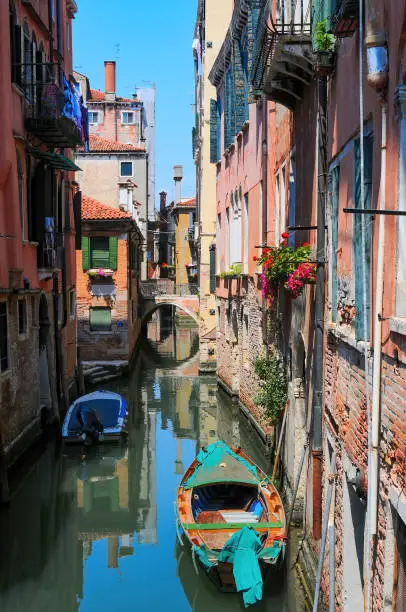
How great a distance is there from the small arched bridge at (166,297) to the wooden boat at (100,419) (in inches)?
562

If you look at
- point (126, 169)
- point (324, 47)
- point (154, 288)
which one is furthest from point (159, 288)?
point (324, 47)

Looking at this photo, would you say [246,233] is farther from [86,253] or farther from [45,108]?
[86,253]

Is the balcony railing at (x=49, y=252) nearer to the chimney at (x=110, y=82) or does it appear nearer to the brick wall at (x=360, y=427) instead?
the brick wall at (x=360, y=427)

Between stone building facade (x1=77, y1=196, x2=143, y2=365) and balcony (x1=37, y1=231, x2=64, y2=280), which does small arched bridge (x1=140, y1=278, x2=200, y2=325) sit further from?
balcony (x1=37, y1=231, x2=64, y2=280)

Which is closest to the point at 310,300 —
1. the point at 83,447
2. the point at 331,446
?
the point at 331,446

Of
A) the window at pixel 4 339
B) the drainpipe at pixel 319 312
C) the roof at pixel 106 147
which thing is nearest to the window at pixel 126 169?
the roof at pixel 106 147

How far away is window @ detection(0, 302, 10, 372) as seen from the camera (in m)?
12.8

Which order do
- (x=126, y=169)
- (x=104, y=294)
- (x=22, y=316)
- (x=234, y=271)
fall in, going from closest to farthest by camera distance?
1. (x=22, y=316)
2. (x=234, y=271)
3. (x=104, y=294)
4. (x=126, y=169)

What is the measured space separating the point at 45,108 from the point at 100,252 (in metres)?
11.3

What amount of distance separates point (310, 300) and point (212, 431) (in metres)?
9.21

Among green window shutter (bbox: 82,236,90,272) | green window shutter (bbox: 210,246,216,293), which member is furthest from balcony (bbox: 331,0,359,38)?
green window shutter (bbox: 82,236,90,272)

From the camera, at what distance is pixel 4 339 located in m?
13.1

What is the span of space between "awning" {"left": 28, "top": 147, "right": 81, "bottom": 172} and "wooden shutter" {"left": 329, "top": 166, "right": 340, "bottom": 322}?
358 inches

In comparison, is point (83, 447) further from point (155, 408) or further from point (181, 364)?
point (181, 364)
